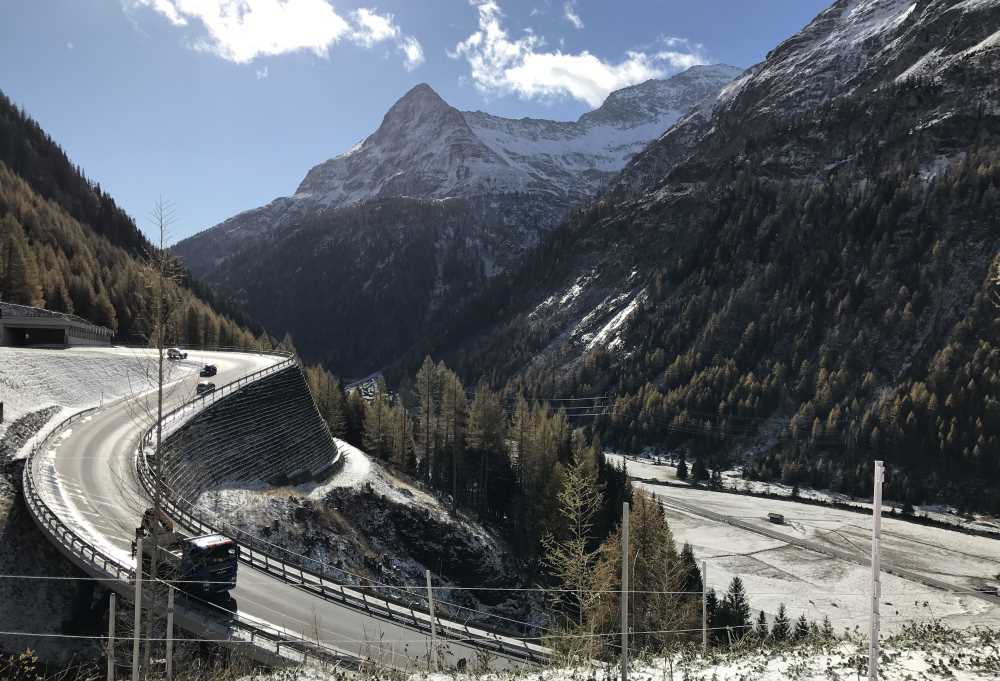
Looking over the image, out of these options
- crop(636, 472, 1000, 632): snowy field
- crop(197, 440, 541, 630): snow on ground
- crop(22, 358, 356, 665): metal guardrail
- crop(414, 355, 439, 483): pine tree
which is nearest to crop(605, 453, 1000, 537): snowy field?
crop(636, 472, 1000, 632): snowy field

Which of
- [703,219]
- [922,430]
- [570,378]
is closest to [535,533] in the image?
[922,430]

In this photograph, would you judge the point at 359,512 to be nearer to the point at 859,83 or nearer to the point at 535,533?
the point at 535,533

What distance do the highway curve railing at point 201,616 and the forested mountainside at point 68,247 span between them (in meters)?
16.4

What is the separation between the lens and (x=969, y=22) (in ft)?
538

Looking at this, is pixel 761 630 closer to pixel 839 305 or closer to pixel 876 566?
pixel 876 566

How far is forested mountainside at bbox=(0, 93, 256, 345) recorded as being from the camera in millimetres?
82188

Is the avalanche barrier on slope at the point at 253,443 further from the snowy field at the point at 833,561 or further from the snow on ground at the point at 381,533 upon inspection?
the snowy field at the point at 833,561

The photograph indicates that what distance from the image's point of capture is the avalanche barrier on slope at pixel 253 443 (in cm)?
3916

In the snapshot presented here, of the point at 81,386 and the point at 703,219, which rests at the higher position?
the point at 703,219

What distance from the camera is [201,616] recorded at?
72.7ft

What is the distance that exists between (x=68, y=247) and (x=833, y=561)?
133280mm

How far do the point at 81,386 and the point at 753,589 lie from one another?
64.2 metres

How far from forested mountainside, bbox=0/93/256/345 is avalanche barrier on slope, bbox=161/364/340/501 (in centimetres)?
738

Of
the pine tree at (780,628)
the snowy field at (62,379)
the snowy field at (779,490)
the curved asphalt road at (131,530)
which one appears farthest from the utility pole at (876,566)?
the snowy field at (779,490)
